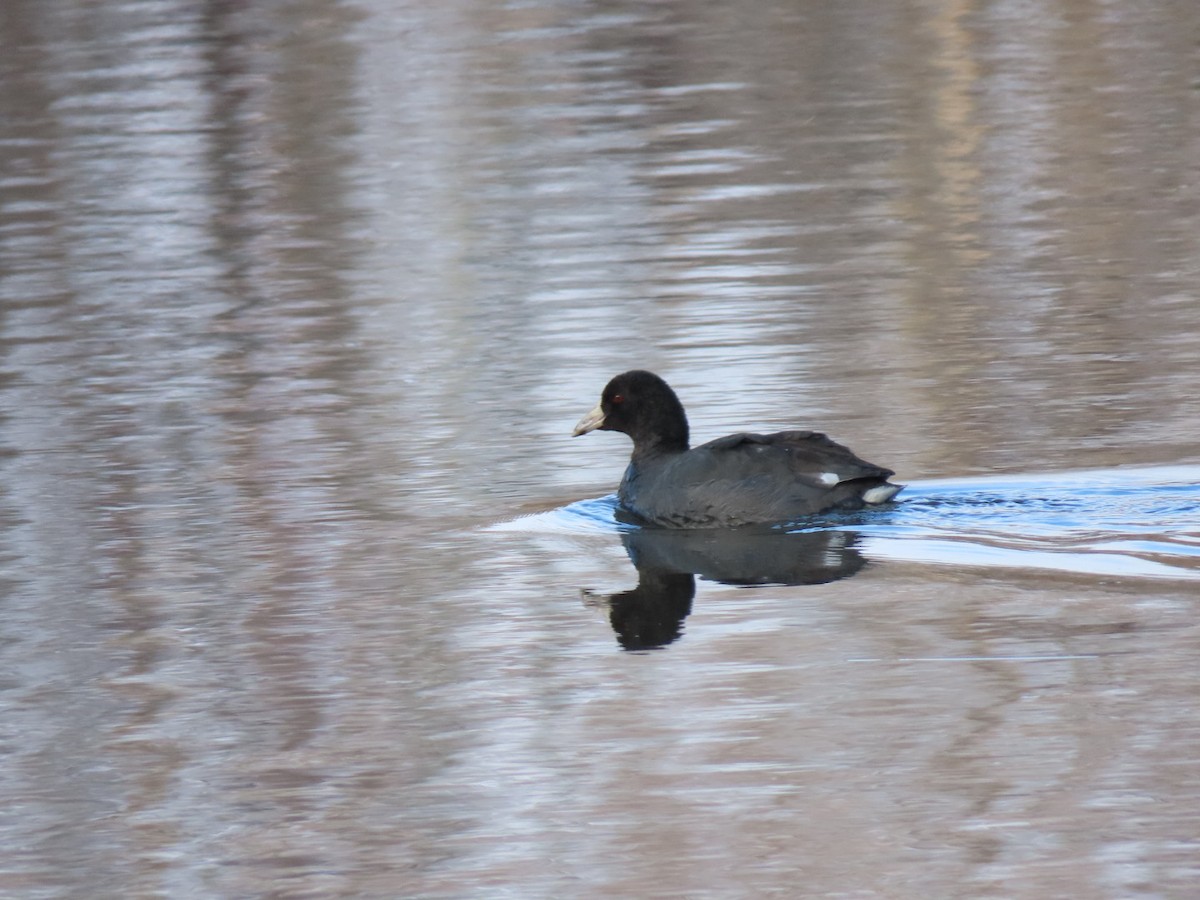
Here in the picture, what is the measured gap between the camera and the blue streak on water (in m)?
8.10

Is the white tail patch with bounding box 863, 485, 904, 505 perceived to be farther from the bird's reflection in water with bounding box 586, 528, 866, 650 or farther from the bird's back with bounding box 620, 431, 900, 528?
the bird's reflection in water with bounding box 586, 528, 866, 650

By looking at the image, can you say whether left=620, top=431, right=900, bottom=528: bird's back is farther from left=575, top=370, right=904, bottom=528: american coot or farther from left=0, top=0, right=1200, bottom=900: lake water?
left=0, top=0, right=1200, bottom=900: lake water

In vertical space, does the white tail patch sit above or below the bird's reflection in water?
above

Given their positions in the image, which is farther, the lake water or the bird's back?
the bird's back

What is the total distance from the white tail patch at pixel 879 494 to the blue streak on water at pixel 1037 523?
0.06 meters

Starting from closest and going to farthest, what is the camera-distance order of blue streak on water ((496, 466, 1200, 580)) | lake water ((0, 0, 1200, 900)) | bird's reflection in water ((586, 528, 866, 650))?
lake water ((0, 0, 1200, 900)) < bird's reflection in water ((586, 528, 866, 650)) < blue streak on water ((496, 466, 1200, 580))

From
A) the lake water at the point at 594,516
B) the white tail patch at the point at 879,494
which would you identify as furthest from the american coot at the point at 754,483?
the lake water at the point at 594,516

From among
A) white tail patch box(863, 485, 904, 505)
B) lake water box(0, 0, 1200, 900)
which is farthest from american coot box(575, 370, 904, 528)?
lake water box(0, 0, 1200, 900)

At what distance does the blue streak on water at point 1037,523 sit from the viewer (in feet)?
26.6

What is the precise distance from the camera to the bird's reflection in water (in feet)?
25.7

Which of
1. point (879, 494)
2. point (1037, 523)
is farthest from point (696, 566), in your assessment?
point (1037, 523)

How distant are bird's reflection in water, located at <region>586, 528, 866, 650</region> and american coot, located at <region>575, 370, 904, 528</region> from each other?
0.10 m

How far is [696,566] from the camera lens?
344 inches

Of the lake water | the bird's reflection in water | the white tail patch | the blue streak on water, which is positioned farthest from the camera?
the white tail patch
